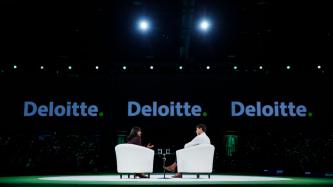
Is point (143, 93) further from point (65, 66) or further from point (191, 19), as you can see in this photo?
point (191, 19)

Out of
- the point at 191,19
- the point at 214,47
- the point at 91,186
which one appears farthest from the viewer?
the point at 214,47

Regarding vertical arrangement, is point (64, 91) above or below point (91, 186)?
above

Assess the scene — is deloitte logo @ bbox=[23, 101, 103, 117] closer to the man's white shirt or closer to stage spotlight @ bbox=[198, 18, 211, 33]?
stage spotlight @ bbox=[198, 18, 211, 33]

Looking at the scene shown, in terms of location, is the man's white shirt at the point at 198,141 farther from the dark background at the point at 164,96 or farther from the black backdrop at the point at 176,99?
the black backdrop at the point at 176,99

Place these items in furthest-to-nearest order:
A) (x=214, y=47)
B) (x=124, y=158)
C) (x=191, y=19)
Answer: (x=214, y=47) < (x=191, y=19) < (x=124, y=158)

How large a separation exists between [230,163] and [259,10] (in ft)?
20.4

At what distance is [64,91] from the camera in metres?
13.7

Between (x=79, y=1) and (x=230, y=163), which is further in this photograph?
(x=230, y=163)

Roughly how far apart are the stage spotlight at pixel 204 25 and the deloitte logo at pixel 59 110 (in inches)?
208

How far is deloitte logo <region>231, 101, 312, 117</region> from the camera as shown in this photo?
Answer: 1362 centimetres

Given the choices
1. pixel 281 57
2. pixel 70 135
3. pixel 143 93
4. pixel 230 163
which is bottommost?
pixel 230 163

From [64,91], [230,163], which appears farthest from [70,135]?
[230,163]

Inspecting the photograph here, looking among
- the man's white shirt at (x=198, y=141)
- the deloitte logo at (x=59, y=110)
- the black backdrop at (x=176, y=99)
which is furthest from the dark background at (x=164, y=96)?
the man's white shirt at (x=198, y=141)

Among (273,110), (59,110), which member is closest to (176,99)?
(273,110)
